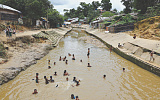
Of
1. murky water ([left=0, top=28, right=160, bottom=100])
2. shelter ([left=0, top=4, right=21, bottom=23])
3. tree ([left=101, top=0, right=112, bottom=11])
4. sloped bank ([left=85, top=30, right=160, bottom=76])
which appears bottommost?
murky water ([left=0, top=28, right=160, bottom=100])

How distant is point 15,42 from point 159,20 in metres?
25.7

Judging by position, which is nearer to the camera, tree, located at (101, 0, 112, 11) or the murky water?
the murky water

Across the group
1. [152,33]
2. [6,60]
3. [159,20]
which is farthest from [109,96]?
[159,20]

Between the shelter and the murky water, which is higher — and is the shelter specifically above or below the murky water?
above

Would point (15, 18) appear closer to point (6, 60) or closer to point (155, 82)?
point (6, 60)

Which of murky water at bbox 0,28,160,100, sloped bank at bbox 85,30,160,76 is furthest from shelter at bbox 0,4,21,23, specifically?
sloped bank at bbox 85,30,160,76

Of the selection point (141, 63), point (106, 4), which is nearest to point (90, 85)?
point (141, 63)

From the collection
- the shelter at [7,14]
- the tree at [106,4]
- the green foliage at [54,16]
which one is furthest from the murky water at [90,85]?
the tree at [106,4]

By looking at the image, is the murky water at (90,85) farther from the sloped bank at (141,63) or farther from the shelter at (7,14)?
the shelter at (7,14)

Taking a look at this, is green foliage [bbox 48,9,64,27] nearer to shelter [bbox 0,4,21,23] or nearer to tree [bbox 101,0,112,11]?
shelter [bbox 0,4,21,23]

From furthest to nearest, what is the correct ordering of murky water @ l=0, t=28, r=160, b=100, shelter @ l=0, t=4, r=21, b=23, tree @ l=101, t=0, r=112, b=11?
tree @ l=101, t=0, r=112, b=11 → shelter @ l=0, t=4, r=21, b=23 → murky water @ l=0, t=28, r=160, b=100

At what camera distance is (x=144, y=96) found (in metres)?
9.65

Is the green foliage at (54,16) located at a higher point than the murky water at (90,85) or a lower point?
higher

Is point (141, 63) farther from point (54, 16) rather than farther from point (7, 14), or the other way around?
point (54, 16)
